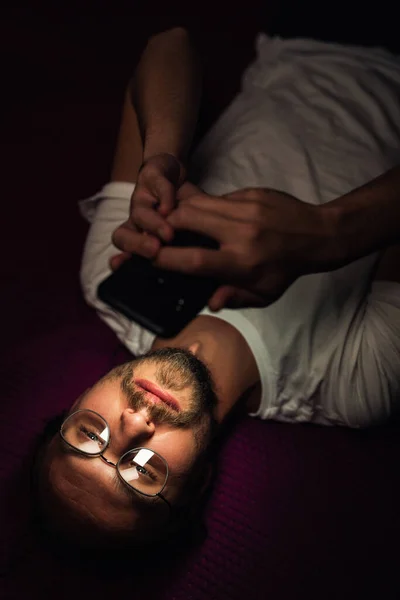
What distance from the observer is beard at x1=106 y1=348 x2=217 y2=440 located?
1.03 m

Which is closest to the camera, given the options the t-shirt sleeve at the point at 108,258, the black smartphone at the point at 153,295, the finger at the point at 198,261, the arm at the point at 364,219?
the finger at the point at 198,261

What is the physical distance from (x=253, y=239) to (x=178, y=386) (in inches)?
14.6

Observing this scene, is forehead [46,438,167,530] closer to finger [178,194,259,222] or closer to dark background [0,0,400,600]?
A: dark background [0,0,400,600]

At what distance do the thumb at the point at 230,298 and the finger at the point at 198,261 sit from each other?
9 cm

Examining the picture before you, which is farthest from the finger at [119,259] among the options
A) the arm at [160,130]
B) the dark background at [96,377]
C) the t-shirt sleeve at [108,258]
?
the dark background at [96,377]

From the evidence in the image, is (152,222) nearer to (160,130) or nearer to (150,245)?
(150,245)

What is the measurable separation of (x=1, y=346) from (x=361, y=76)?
4.12ft

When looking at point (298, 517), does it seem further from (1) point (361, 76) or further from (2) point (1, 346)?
(1) point (361, 76)

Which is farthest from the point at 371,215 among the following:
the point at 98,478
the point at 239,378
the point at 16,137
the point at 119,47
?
the point at 119,47

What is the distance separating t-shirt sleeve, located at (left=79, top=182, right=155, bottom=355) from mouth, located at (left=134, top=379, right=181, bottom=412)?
256 mm

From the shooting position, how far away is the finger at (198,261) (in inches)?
33.2

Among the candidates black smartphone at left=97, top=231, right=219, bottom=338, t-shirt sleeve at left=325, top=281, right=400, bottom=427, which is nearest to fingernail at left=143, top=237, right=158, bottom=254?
black smartphone at left=97, top=231, right=219, bottom=338

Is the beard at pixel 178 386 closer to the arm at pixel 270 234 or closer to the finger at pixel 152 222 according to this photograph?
the arm at pixel 270 234

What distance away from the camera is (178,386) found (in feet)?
3.46
